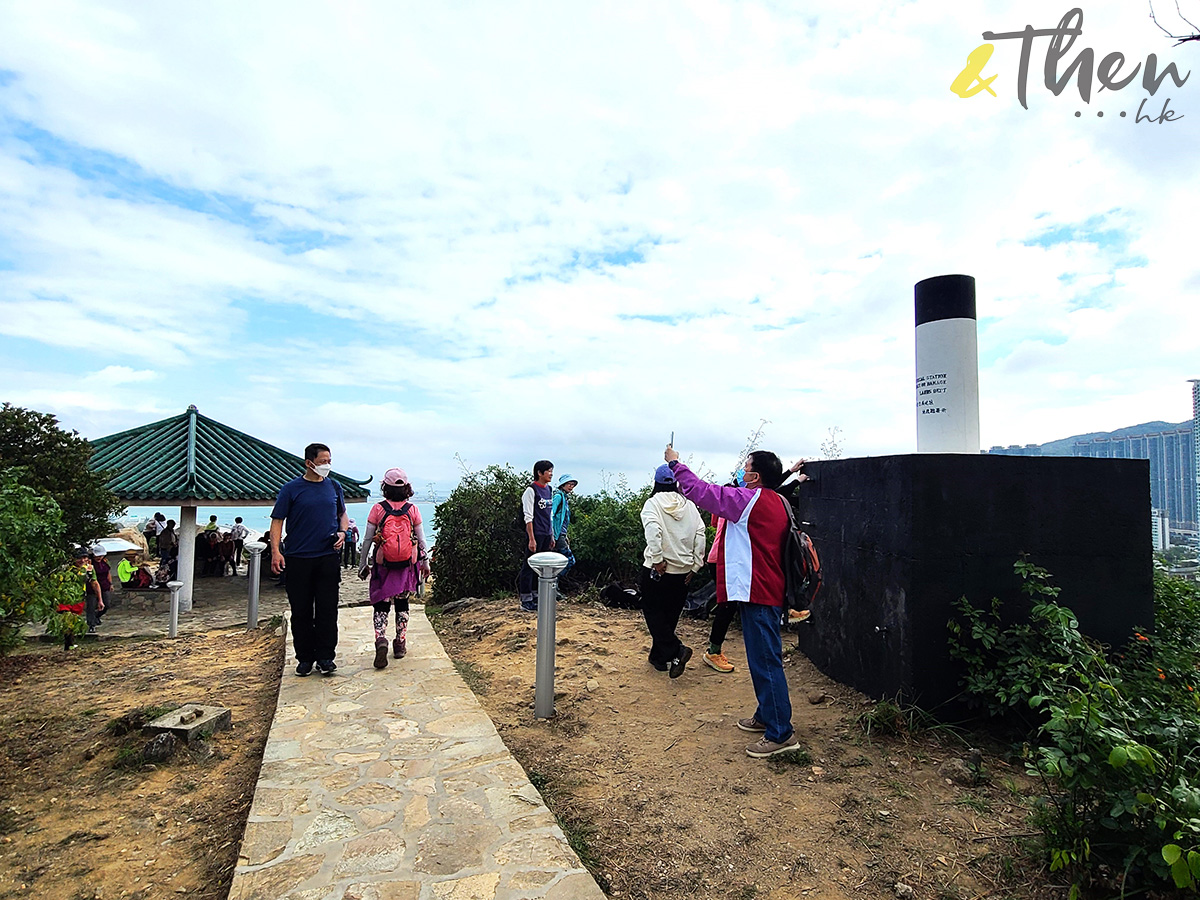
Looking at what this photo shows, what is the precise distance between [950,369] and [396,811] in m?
4.80

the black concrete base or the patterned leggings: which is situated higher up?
the black concrete base

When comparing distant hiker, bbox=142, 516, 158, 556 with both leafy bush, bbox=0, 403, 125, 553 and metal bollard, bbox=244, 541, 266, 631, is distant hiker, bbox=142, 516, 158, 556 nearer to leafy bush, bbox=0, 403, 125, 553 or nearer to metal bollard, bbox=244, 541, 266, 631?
leafy bush, bbox=0, 403, 125, 553

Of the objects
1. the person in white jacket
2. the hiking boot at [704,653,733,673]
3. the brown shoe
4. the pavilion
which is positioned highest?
the pavilion

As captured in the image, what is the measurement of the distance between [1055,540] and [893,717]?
5.10 ft

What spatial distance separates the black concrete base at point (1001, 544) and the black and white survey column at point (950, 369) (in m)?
0.75

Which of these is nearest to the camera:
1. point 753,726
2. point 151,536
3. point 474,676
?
point 753,726

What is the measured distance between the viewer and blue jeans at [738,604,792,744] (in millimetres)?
4117

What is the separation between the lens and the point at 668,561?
5.68m

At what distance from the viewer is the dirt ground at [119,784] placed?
3111mm

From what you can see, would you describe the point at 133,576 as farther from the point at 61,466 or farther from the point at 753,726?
the point at 753,726

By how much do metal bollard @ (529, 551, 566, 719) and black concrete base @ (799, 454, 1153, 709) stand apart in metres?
2.30

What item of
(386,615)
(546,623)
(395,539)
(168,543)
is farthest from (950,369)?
(168,543)

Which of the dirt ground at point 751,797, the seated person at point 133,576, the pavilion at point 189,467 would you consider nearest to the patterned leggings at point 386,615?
the dirt ground at point 751,797

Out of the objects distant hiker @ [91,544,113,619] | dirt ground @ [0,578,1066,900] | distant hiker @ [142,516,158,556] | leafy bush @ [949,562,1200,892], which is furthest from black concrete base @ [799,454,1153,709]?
distant hiker @ [142,516,158,556]
